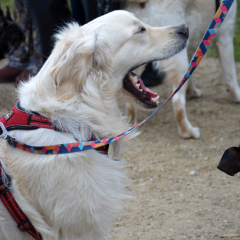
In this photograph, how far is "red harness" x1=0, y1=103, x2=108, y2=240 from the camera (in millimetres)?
1536

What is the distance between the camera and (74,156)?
1.58m

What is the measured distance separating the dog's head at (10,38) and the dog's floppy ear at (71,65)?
3.52m

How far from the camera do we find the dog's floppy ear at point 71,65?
1.64m

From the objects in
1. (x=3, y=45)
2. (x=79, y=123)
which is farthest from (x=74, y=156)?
(x=3, y=45)

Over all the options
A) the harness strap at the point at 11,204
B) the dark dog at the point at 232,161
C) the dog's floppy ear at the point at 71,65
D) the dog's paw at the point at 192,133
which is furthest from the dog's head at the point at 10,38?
the dark dog at the point at 232,161

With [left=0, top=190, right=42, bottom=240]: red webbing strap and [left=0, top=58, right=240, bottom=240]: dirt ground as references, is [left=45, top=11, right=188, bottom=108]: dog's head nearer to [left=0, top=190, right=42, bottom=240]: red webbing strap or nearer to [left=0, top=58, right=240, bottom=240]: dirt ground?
[left=0, top=190, right=42, bottom=240]: red webbing strap

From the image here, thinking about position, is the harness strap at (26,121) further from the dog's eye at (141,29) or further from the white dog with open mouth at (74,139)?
the dog's eye at (141,29)

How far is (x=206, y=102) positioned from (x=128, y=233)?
2554 mm

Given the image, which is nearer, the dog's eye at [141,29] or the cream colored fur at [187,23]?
the dog's eye at [141,29]

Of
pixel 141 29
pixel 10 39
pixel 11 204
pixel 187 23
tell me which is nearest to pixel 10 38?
pixel 10 39

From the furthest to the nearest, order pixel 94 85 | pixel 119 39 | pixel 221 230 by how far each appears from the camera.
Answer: pixel 221 230 < pixel 119 39 < pixel 94 85

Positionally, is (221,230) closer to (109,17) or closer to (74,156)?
(74,156)

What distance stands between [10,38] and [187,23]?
2.92 m

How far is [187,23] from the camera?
338cm
